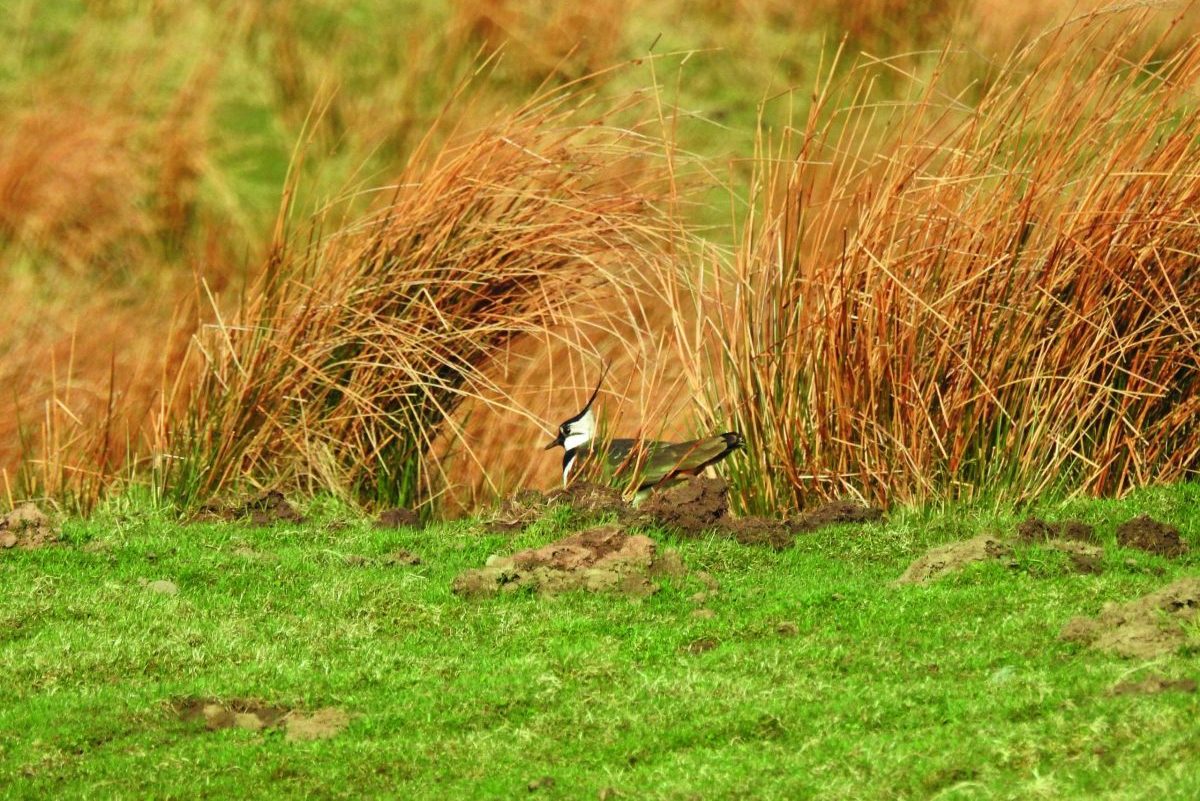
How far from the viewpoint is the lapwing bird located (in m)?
7.75

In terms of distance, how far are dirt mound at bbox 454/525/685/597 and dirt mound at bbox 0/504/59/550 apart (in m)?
1.89

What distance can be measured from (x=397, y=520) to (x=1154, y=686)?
13.0 ft

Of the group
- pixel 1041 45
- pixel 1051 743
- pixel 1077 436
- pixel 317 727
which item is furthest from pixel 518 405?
pixel 1041 45

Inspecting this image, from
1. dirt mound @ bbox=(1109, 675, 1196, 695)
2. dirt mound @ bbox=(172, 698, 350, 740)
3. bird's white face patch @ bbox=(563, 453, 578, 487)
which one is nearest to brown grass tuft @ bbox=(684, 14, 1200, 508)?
bird's white face patch @ bbox=(563, 453, 578, 487)

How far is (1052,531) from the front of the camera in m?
6.90

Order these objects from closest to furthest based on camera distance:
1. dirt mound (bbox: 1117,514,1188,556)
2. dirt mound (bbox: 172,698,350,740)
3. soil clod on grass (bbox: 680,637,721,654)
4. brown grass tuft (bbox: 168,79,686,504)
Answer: dirt mound (bbox: 172,698,350,740)
soil clod on grass (bbox: 680,637,721,654)
dirt mound (bbox: 1117,514,1188,556)
brown grass tuft (bbox: 168,79,686,504)

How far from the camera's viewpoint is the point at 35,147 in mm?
11531

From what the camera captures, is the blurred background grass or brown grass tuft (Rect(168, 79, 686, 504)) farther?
the blurred background grass

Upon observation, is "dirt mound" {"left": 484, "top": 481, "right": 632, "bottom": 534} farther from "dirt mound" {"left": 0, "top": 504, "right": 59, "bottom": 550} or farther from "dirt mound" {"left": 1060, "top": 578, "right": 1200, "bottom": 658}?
"dirt mound" {"left": 1060, "top": 578, "right": 1200, "bottom": 658}

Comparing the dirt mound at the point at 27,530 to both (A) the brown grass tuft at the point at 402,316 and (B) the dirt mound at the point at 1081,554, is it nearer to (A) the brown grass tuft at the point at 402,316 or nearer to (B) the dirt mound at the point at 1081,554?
(A) the brown grass tuft at the point at 402,316

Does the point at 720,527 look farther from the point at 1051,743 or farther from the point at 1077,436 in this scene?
the point at 1051,743

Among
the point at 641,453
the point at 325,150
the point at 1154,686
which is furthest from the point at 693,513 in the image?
the point at 325,150

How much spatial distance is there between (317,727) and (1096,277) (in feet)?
13.5

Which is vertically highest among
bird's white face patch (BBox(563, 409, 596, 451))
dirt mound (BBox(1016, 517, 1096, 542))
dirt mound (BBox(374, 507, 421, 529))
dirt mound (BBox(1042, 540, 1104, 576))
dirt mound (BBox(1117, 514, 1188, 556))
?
dirt mound (BBox(1042, 540, 1104, 576))
